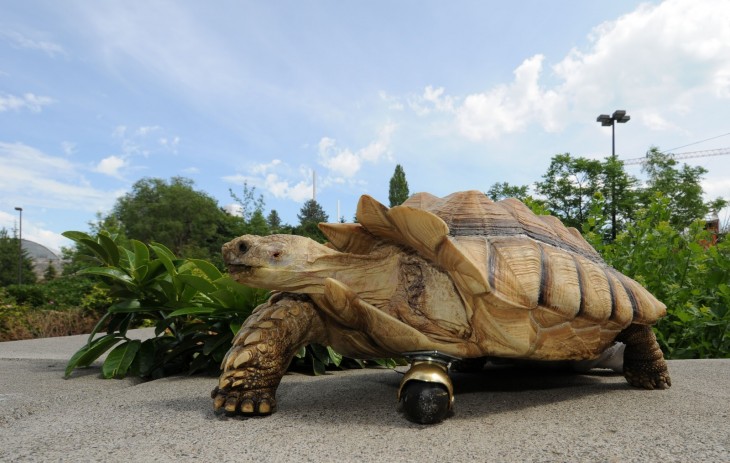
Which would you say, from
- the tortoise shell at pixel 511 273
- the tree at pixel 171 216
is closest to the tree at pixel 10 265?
the tree at pixel 171 216

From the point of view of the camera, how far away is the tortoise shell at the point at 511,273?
6.10 ft

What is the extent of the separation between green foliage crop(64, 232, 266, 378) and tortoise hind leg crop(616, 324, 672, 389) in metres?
2.28

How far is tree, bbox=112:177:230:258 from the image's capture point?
44.5 meters

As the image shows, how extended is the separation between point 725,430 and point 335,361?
2337mm

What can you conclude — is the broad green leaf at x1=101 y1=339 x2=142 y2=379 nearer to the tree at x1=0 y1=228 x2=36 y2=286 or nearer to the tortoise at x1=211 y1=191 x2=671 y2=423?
the tortoise at x1=211 y1=191 x2=671 y2=423

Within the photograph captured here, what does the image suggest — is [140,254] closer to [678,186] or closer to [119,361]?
[119,361]

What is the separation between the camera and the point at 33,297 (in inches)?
516

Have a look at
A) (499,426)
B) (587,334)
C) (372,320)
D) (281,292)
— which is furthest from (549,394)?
(281,292)

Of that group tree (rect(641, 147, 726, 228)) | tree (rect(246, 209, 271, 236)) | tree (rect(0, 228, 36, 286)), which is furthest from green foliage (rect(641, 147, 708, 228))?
tree (rect(0, 228, 36, 286))

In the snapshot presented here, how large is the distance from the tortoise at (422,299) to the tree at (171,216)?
43.0m

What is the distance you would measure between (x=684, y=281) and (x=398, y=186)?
115 ft

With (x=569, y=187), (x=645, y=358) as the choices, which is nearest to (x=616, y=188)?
(x=569, y=187)

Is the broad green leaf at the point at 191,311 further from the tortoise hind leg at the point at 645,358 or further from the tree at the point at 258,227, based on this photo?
the tree at the point at 258,227

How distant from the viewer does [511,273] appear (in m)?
1.90
